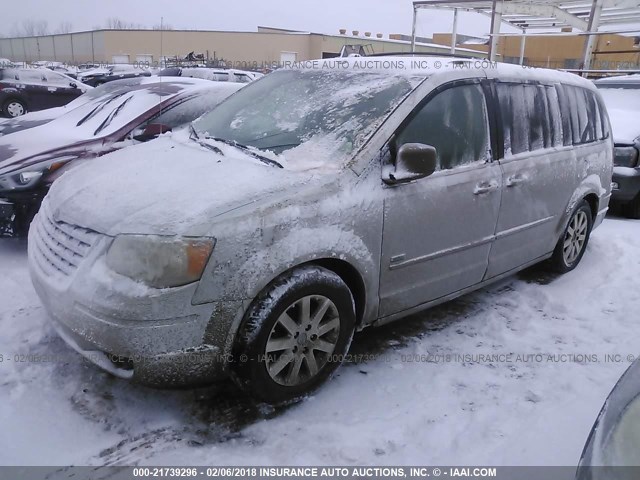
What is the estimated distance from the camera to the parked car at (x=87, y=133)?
429cm

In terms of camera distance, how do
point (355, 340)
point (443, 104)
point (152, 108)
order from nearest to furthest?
point (443, 104) → point (355, 340) → point (152, 108)

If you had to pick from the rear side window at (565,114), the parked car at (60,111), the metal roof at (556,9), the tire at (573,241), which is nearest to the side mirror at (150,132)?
the parked car at (60,111)

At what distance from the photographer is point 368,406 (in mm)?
2678

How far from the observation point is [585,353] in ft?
10.7

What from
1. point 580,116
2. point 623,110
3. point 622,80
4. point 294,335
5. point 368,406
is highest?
point 622,80

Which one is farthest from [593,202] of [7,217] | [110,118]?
[7,217]

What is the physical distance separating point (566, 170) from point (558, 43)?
2788cm

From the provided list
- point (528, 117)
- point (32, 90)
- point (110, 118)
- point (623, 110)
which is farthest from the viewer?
point (32, 90)

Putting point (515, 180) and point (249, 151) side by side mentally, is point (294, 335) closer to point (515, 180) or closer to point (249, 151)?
point (249, 151)

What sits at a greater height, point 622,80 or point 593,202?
point 622,80

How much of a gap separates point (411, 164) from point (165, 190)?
1.27 metres

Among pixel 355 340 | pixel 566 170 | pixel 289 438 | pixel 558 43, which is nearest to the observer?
pixel 289 438

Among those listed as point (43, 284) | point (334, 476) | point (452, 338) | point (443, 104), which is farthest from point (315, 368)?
point (443, 104)

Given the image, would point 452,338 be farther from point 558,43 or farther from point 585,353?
point 558,43
